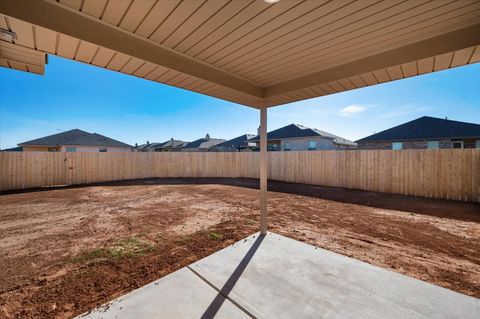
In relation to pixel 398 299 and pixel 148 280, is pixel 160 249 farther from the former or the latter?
pixel 398 299

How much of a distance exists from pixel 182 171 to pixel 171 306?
512 inches

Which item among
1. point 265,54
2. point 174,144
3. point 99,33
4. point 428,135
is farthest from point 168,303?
point 174,144

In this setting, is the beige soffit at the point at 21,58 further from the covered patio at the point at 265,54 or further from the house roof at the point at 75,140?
the house roof at the point at 75,140

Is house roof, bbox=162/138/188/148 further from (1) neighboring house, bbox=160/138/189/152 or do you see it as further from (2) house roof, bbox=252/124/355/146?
(2) house roof, bbox=252/124/355/146

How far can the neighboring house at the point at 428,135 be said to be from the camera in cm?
1414

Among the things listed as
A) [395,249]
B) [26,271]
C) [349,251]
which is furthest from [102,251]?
[395,249]

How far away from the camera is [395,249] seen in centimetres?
338

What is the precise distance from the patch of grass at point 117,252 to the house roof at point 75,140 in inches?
862

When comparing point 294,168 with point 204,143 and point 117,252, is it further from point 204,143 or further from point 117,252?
point 204,143

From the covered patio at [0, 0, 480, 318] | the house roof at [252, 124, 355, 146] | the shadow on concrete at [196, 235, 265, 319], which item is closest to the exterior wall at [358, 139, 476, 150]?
the house roof at [252, 124, 355, 146]

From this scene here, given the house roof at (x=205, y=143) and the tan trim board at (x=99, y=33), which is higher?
the house roof at (x=205, y=143)

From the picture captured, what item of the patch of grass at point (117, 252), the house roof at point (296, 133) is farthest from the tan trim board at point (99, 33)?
the house roof at point (296, 133)

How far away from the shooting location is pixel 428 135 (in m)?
14.8

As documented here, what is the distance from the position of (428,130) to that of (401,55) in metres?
18.4
